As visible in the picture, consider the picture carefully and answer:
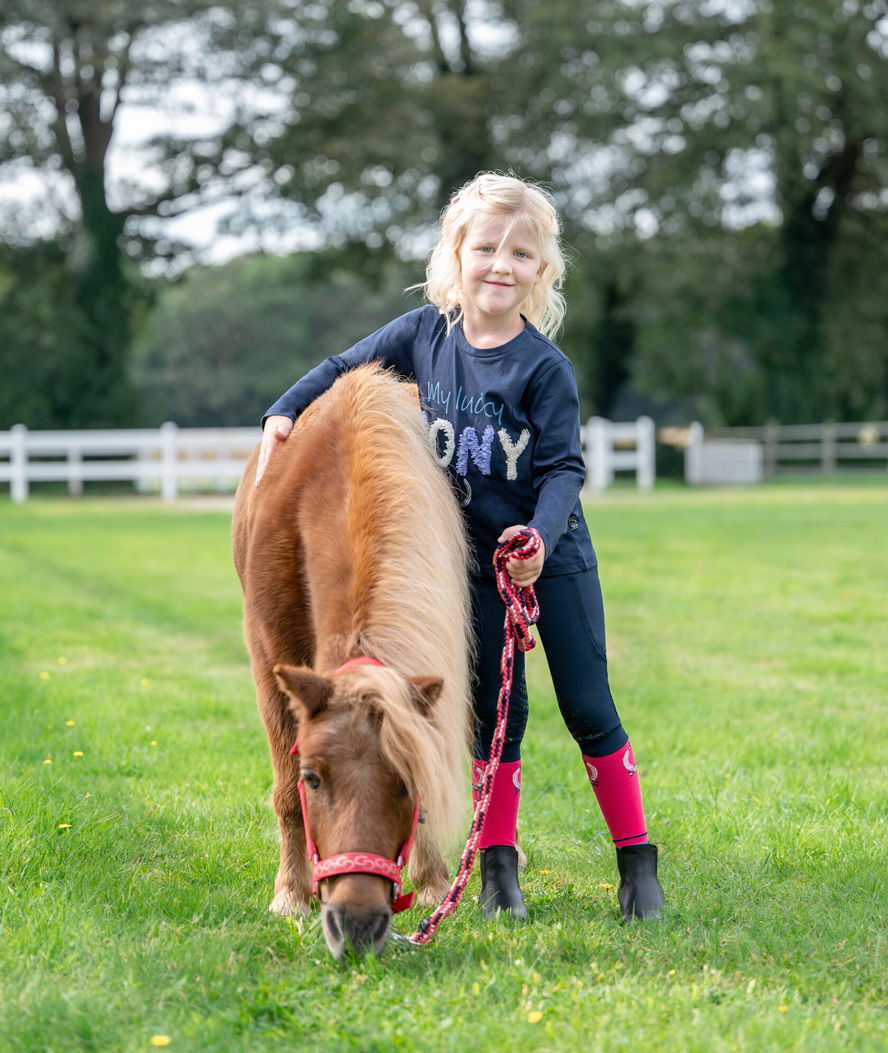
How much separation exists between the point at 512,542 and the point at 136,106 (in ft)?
92.0

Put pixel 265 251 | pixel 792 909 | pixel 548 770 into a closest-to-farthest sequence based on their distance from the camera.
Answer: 1. pixel 792 909
2. pixel 548 770
3. pixel 265 251

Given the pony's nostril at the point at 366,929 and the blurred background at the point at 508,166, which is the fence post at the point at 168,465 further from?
the pony's nostril at the point at 366,929

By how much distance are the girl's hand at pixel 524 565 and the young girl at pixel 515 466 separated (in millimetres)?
28

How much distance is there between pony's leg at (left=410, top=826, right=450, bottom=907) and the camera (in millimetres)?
3453

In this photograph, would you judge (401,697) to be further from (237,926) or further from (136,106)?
(136,106)

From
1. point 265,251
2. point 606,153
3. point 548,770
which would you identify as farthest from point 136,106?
point 548,770

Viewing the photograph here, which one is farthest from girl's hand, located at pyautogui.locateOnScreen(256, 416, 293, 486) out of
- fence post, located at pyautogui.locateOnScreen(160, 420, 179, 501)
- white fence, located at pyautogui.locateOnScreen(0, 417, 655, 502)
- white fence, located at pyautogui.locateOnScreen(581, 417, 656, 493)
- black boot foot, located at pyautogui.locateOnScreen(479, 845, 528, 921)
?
white fence, located at pyautogui.locateOnScreen(581, 417, 656, 493)

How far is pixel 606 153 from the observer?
2983 centimetres

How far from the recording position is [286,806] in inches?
133

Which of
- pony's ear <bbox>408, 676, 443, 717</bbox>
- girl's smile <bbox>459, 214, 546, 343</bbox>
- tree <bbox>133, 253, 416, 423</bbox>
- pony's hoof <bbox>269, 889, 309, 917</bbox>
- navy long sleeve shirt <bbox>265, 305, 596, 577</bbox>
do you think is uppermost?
tree <bbox>133, 253, 416, 423</bbox>

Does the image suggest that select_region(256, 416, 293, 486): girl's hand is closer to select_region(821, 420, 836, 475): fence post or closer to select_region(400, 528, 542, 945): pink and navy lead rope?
select_region(400, 528, 542, 945): pink and navy lead rope

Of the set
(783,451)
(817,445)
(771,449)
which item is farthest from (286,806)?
(817,445)

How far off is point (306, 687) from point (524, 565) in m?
0.73

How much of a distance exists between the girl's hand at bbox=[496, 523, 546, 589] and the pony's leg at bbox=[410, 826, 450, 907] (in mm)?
855
